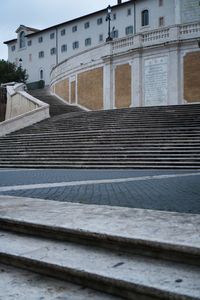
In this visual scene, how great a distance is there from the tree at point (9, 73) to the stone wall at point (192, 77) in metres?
35.6

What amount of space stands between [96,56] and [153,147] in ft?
68.1

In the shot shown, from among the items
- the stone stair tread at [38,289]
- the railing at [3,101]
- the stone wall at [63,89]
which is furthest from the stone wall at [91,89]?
the stone stair tread at [38,289]

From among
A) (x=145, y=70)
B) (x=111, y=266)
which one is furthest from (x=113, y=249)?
(x=145, y=70)

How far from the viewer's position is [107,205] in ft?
18.6

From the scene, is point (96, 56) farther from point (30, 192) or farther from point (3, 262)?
point (3, 262)

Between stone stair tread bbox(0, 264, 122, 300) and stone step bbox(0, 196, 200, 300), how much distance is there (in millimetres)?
59

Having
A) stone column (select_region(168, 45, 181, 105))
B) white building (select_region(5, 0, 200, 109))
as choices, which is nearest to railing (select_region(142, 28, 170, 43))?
white building (select_region(5, 0, 200, 109))

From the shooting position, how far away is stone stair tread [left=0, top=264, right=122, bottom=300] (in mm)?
3168

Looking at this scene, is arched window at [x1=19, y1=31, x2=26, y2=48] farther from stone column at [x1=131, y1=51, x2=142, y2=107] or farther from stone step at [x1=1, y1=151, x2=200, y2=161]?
stone step at [x1=1, y1=151, x2=200, y2=161]

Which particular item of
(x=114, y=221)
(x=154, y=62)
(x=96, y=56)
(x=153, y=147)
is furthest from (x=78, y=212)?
(x=96, y=56)

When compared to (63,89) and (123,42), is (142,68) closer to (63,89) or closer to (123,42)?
(123,42)

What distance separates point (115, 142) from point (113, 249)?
1535cm

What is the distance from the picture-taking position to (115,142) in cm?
1900

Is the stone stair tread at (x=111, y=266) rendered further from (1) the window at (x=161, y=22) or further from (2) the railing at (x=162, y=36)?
(1) the window at (x=161, y=22)
